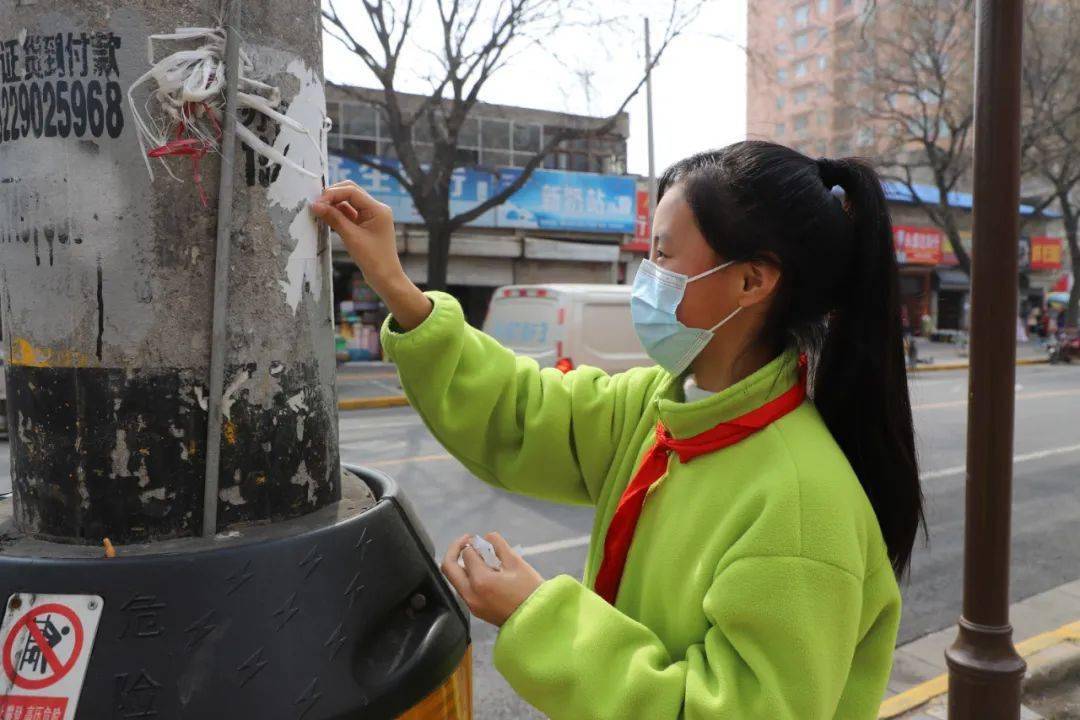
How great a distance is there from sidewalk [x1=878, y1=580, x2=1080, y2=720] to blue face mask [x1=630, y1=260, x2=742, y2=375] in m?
2.33

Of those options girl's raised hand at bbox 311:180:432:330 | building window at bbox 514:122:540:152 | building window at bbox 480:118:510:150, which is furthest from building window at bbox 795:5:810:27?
girl's raised hand at bbox 311:180:432:330

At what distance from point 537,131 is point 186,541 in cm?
1948

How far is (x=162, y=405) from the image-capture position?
1.07m

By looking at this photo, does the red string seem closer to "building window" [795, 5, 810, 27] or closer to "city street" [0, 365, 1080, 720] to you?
"city street" [0, 365, 1080, 720]

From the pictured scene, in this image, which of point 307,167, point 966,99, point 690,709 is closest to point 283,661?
point 690,709

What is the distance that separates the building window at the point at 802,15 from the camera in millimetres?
59438

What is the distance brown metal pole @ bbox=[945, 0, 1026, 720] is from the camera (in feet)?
8.43

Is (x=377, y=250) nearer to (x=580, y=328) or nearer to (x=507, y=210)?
(x=580, y=328)

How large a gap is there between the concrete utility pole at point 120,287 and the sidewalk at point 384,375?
5.33 m

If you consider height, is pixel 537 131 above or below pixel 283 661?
above

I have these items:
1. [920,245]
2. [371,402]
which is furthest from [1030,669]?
[920,245]

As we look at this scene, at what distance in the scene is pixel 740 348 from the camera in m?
1.39

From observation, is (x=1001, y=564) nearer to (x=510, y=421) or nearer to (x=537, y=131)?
(x=510, y=421)

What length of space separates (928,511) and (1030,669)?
9.26 feet
